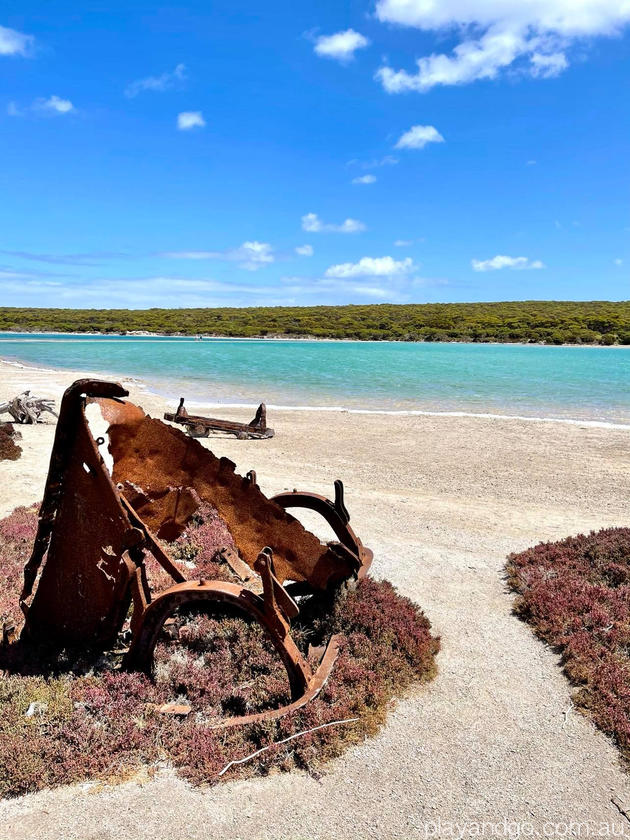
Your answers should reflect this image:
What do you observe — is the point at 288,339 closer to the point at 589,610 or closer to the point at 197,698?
the point at 589,610

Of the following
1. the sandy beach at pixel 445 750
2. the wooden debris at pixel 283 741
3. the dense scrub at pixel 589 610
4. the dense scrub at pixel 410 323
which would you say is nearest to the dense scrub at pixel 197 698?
the wooden debris at pixel 283 741

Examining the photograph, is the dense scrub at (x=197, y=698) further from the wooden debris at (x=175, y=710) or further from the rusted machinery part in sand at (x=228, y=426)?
the rusted machinery part in sand at (x=228, y=426)

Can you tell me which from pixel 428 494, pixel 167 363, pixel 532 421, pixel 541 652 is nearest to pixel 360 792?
pixel 541 652

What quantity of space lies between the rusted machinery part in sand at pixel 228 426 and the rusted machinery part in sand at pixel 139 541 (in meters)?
13.0

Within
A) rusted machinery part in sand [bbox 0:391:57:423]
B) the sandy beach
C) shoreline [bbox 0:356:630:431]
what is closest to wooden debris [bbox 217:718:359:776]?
→ the sandy beach

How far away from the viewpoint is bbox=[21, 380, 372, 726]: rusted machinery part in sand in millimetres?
4316

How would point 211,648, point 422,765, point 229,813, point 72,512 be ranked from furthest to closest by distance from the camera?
point 211,648, point 72,512, point 422,765, point 229,813

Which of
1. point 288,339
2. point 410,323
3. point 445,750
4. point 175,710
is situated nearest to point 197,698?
point 175,710

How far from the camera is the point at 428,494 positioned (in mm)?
12383

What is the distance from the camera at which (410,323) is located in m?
139

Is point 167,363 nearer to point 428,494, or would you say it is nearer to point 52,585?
point 428,494

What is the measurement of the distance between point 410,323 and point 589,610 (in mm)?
136273

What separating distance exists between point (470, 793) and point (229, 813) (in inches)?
64.6

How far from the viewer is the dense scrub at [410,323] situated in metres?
115
